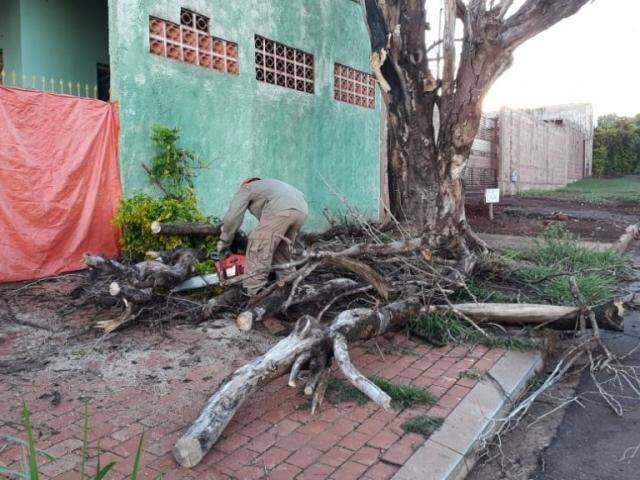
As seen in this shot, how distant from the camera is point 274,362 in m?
3.46

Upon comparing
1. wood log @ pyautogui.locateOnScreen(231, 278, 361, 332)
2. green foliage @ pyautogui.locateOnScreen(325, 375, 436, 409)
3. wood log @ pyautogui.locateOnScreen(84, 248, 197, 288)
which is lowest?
green foliage @ pyautogui.locateOnScreen(325, 375, 436, 409)

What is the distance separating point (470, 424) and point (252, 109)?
660 cm

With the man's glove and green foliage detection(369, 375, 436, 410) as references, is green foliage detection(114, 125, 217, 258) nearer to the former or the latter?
the man's glove

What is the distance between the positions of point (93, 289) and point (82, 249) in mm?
1770

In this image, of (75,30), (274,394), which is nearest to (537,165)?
(75,30)

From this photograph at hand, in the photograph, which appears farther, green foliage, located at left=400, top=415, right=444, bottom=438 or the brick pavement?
green foliage, located at left=400, top=415, right=444, bottom=438

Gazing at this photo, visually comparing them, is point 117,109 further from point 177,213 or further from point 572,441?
point 572,441

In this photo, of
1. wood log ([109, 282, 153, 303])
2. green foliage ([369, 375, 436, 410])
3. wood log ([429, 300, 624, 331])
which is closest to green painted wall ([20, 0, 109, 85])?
wood log ([109, 282, 153, 303])

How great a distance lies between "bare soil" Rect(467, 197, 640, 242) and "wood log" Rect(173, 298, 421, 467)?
7185 mm

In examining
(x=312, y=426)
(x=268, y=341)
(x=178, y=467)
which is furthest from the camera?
(x=268, y=341)

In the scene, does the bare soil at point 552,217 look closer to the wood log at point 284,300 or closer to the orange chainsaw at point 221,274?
the wood log at point 284,300

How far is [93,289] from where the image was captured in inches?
210

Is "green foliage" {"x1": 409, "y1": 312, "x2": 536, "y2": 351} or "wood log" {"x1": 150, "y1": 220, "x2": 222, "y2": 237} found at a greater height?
"wood log" {"x1": 150, "y1": 220, "x2": 222, "y2": 237}

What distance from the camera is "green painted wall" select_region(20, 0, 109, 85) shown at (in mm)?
9133
